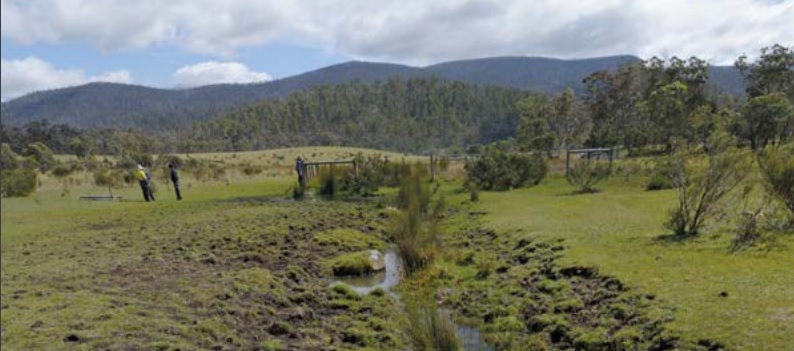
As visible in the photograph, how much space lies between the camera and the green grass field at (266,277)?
8.88 m

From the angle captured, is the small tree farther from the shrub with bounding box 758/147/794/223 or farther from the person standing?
the person standing

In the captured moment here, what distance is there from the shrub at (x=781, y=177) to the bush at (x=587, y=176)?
550 inches

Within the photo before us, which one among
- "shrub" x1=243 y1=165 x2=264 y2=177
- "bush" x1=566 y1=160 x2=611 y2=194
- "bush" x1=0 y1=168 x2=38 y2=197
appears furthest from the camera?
"shrub" x1=243 y1=165 x2=264 y2=177

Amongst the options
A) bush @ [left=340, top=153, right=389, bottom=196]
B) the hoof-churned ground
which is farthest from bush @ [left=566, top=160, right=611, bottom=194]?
the hoof-churned ground

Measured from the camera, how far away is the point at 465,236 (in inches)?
775

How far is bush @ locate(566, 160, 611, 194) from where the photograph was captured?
93.0 ft

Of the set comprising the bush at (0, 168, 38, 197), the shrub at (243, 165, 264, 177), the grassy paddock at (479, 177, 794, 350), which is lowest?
the grassy paddock at (479, 177, 794, 350)

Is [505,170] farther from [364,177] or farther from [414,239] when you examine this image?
[414,239]

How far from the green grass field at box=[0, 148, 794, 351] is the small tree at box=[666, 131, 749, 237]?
0.52 metres

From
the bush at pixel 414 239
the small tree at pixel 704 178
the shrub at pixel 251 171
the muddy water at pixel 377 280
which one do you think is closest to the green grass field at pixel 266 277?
the small tree at pixel 704 178

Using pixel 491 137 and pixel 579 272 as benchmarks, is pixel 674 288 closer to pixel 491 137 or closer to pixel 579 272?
pixel 579 272

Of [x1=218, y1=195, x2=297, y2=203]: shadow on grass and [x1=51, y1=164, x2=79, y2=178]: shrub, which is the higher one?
[x1=51, y1=164, x2=79, y2=178]: shrub

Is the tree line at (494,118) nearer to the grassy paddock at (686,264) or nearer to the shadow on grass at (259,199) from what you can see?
the grassy paddock at (686,264)

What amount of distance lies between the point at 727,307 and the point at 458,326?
4156mm
